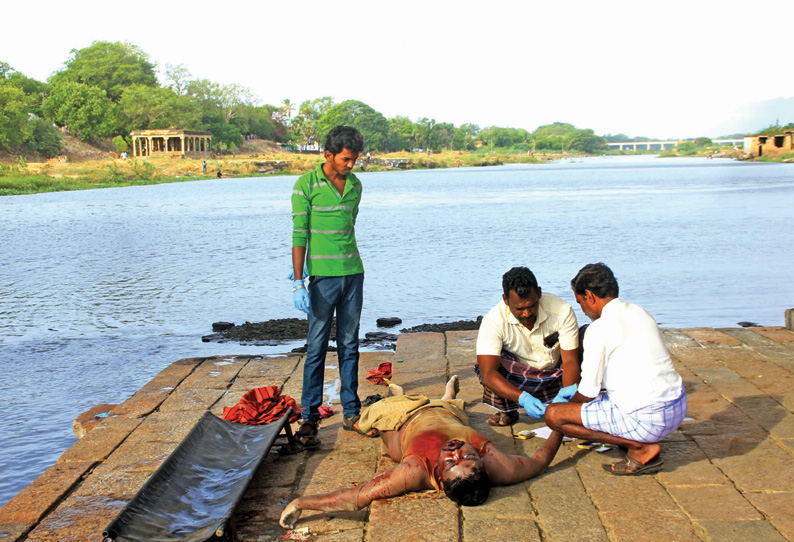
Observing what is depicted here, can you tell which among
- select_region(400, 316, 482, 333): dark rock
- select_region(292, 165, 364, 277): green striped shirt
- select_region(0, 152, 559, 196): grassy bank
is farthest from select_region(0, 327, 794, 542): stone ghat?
select_region(0, 152, 559, 196): grassy bank

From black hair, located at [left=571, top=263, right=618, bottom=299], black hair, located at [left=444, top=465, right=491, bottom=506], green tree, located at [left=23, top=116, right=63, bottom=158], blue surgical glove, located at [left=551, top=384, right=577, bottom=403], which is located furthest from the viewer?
green tree, located at [left=23, top=116, right=63, bottom=158]

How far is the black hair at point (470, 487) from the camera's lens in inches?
123

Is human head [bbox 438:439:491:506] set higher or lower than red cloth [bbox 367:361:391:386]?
higher

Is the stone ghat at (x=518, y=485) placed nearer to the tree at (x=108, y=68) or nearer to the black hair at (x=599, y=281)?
the black hair at (x=599, y=281)

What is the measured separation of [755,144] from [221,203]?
69.3m

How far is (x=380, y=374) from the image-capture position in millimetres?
5980

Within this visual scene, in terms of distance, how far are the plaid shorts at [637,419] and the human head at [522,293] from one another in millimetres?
628

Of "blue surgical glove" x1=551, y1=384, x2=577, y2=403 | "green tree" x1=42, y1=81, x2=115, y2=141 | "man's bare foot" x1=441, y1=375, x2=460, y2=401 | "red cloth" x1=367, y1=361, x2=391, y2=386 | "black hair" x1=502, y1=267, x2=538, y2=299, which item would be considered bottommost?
"red cloth" x1=367, y1=361, x2=391, y2=386

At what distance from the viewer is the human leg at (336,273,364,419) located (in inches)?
175

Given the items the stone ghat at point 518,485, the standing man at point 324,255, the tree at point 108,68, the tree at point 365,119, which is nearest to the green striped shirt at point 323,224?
the standing man at point 324,255

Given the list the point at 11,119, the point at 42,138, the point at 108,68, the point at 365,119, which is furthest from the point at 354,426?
the point at 365,119

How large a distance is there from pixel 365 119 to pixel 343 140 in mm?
107269

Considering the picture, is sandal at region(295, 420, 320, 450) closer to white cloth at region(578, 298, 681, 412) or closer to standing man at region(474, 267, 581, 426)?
standing man at region(474, 267, 581, 426)

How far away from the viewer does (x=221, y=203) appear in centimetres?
3750
